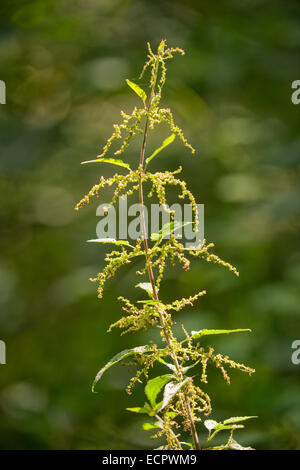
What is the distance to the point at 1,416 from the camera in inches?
88.6

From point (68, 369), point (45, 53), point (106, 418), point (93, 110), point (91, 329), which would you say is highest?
point (45, 53)

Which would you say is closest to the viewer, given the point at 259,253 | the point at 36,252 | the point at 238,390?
the point at 238,390

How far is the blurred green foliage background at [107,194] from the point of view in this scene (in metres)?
2.01

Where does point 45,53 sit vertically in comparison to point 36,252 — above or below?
above

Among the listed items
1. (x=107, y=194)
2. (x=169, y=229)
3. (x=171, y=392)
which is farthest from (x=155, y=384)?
(x=107, y=194)

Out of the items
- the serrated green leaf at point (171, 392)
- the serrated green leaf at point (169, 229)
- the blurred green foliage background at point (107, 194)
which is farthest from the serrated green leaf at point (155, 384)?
the blurred green foliage background at point (107, 194)

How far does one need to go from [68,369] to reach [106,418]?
1.04ft

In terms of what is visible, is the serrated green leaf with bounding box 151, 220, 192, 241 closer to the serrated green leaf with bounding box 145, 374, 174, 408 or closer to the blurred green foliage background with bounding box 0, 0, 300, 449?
the serrated green leaf with bounding box 145, 374, 174, 408

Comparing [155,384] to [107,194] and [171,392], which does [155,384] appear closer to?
[171,392]

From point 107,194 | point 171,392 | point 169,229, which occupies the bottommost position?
point 171,392

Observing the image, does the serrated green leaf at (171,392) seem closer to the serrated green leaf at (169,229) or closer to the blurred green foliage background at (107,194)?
the serrated green leaf at (169,229)

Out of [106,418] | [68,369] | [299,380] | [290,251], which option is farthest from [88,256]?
[299,380]

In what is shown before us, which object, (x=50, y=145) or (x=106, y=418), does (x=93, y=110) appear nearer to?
(x=50, y=145)

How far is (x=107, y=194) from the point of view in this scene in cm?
262
